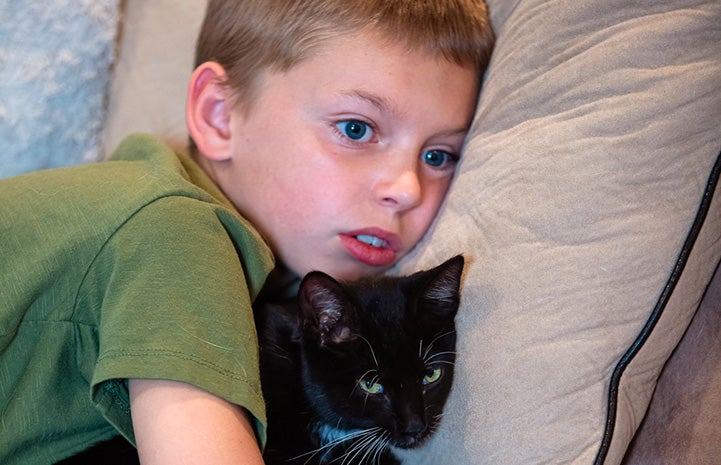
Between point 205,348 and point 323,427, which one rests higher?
point 205,348

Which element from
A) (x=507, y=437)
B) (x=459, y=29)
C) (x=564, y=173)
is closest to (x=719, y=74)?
(x=564, y=173)

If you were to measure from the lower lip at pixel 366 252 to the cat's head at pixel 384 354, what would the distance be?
0.53 ft

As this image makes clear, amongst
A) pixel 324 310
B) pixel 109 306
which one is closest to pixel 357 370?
pixel 324 310

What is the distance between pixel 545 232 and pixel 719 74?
32cm

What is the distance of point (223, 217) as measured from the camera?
1.09m

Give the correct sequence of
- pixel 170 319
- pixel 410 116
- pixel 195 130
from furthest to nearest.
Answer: pixel 195 130 → pixel 410 116 → pixel 170 319

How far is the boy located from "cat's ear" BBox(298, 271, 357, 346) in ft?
0.31

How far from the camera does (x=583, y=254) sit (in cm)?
99

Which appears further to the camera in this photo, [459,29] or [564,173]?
[459,29]

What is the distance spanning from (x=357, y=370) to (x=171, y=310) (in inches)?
12.0

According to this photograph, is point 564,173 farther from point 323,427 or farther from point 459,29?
point 323,427

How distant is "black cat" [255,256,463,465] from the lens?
3.46 ft

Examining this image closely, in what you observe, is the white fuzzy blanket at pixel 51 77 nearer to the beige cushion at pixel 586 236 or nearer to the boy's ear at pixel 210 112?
the boy's ear at pixel 210 112

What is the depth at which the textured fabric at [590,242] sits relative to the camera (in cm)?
95
